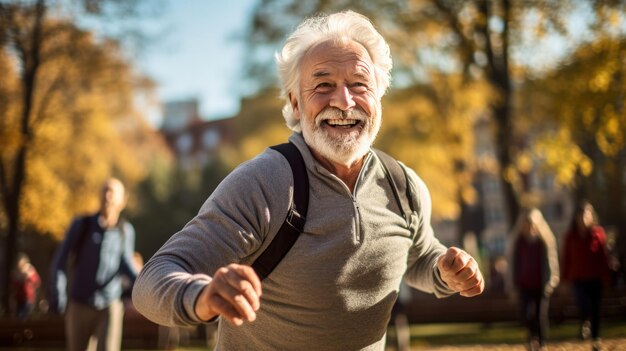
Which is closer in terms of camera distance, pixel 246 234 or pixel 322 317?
pixel 246 234

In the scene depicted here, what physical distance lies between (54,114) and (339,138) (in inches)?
836

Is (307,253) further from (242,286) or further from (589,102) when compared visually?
(589,102)

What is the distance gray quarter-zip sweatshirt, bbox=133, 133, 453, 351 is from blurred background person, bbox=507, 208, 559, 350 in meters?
7.71

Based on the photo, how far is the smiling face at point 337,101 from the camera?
287 centimetres

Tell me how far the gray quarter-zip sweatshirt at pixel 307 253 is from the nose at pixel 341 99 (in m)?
0.20

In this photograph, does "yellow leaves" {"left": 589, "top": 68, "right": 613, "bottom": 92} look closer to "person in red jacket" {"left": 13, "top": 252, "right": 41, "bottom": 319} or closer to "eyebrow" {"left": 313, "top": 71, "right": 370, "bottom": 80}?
"eyebrow" {"left": 313, "top": 71, "right": 370, "bottom": 80}

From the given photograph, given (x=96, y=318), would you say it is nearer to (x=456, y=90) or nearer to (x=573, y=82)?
(x=573, y=82)

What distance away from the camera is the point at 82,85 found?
75.7 feet

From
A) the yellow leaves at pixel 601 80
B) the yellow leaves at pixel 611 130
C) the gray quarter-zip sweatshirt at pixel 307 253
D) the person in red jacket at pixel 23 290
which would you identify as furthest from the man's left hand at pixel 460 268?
the person in red jacket at pixel 23 290

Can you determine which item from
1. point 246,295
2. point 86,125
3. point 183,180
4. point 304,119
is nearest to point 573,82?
point 304,119

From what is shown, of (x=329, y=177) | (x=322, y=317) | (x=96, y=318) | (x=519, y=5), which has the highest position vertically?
(x=519, y=5)

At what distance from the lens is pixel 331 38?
2.97m

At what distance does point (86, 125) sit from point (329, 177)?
23485mm

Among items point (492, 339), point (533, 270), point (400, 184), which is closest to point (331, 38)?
point (400, 184)
